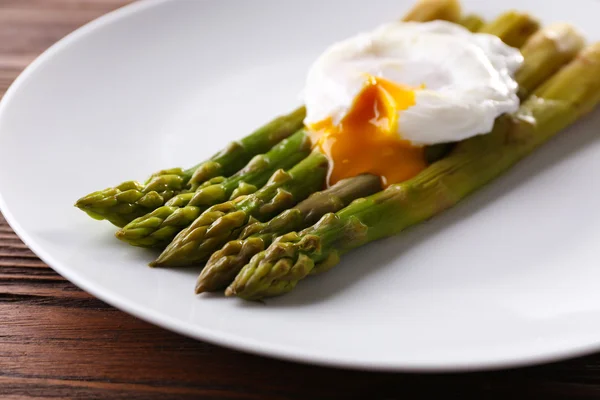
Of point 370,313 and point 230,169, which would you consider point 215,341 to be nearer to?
point 370,313

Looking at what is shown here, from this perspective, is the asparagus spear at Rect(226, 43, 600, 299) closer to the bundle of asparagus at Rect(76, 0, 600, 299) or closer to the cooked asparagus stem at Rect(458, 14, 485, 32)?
the bundle of asparagus at Rect(76, 0, 600, 299)

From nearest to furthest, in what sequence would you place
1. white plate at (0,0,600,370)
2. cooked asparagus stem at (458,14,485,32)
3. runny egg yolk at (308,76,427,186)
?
1. white plate at (0,0,600,370)
2. runny egg yolk at (308,76,427,186)
3. cooked asparagus stem at (458,14,485,32)

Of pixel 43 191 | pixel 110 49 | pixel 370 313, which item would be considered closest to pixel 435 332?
pixel 370 313

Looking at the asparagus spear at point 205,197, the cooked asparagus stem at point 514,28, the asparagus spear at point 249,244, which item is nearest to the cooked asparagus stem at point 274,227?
the asparagus spear at point 249,244

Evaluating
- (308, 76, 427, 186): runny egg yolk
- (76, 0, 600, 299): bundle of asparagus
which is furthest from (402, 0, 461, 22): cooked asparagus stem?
(308, 76, 427, 186): runny egg yolk

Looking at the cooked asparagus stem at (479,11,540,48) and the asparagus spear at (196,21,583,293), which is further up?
the cooked asparagus stem at (479,11,540,48)
